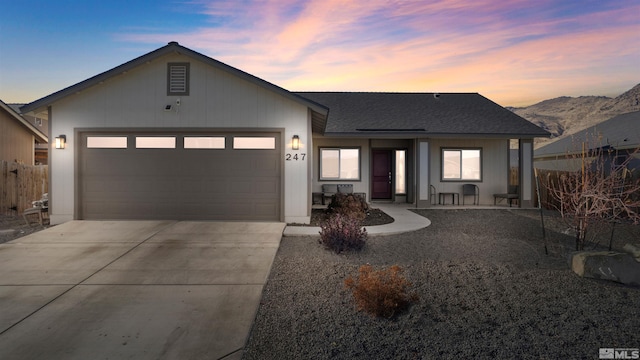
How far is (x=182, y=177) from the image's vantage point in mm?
9023

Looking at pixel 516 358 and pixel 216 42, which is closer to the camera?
pixel 516 358

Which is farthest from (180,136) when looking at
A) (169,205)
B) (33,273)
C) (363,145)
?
(363,145)

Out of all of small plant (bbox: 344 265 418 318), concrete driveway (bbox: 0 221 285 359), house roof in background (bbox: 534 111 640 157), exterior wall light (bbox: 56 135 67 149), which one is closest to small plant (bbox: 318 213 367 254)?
concrete driveway (bbox: 0 221 285 359)

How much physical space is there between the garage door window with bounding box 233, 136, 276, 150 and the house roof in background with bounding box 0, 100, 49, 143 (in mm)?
14353

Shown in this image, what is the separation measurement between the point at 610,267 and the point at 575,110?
112 metres

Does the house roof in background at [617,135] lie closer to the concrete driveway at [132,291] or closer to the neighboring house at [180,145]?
the neighboring house at [180,145]

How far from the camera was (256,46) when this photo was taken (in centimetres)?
1505

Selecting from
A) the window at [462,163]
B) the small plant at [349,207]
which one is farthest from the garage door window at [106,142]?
the window at [462,163]

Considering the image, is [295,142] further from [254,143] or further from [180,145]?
[180,145]

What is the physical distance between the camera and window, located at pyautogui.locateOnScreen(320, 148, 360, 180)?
46.3ft

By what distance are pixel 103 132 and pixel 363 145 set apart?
29.5 ft

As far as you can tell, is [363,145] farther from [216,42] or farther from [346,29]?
[216,42]

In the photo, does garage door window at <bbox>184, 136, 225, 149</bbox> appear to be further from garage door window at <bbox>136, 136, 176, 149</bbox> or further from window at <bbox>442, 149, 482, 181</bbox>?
window at <bbox>442, 149, 482, 181</bbox>

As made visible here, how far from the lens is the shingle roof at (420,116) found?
13.1 m
